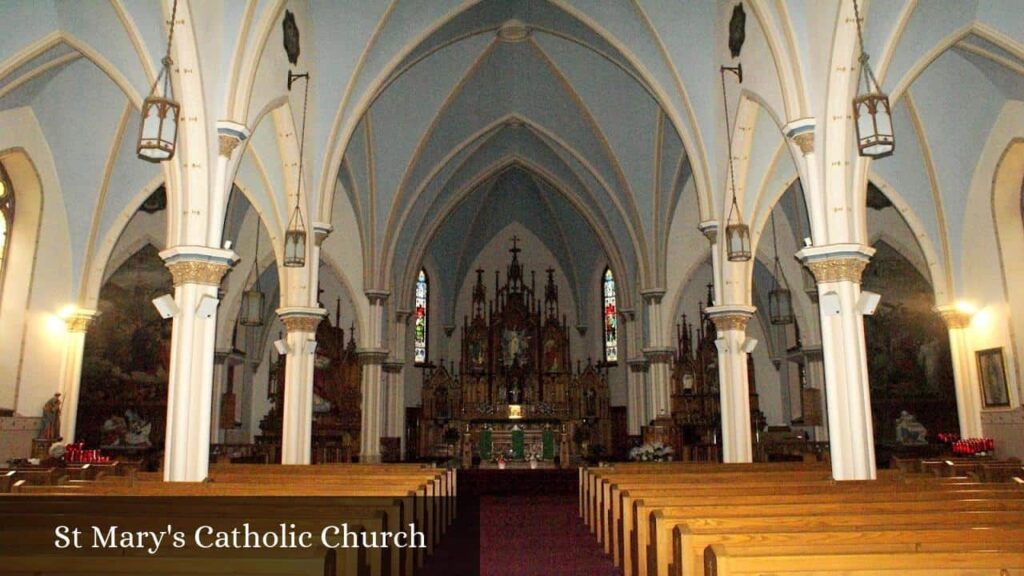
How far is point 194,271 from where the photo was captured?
39.1ft

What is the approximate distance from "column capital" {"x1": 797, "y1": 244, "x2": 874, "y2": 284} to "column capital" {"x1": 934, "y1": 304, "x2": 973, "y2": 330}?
9022mm

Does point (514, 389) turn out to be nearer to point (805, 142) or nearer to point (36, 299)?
point (36, 299)

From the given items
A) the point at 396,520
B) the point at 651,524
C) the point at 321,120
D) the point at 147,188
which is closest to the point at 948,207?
the point at 321,120

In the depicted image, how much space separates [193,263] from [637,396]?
18.7m

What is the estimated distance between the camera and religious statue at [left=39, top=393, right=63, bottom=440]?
18.3m

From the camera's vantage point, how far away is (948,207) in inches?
759

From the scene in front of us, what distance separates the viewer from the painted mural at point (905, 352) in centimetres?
2330

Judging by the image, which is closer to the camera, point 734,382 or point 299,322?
point 734,382

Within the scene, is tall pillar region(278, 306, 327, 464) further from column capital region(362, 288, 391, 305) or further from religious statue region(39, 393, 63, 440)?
column capital region(362, 288, 391, 305)

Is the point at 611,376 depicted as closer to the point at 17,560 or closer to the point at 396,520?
the point at 396,520

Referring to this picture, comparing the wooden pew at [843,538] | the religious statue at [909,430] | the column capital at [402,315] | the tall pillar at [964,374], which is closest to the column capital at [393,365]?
the column capital at [402,315]

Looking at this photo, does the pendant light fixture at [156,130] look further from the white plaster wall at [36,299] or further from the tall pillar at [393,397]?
the tall pillar at [393,397]

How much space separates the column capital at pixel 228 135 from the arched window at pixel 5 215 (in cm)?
1001

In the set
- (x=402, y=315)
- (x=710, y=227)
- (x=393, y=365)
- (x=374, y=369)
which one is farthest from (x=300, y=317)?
(x=402, y=315)
